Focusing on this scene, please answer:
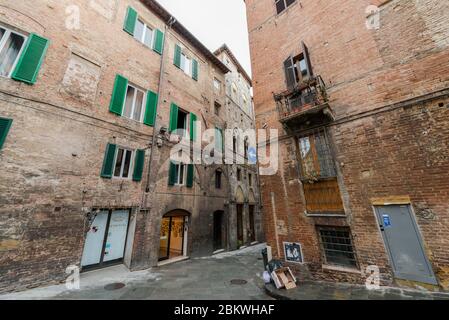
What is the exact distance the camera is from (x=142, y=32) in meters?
10.5

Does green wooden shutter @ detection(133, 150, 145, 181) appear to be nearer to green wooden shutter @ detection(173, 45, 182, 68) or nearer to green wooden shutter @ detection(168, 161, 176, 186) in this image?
green wooden shutter @ detection(168, 161, 176, 186)

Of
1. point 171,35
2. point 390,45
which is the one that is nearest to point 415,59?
point 390,45

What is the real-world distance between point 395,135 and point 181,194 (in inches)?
358

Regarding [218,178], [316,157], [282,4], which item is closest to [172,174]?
[218,178]

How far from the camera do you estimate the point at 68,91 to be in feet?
23.1

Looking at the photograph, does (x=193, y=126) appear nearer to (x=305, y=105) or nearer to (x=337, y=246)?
(x=305, y=105)

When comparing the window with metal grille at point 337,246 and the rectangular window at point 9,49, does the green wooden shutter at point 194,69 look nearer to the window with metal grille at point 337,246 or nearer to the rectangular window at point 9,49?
the rectangular window at point 9,49

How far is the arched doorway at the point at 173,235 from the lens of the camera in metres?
9.62

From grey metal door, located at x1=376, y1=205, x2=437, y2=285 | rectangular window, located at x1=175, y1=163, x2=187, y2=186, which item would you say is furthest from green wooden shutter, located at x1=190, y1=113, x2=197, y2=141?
grey metal door, located at x1=376, y1=205, x2=437, y2=285

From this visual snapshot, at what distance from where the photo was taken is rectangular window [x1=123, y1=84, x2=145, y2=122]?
29.3 feet

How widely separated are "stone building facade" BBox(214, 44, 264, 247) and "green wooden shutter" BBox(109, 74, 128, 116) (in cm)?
766

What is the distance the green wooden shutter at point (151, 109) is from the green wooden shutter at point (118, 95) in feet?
3.71

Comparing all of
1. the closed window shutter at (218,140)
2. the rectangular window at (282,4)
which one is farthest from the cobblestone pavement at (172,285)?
the rectangular window at (282,4)
